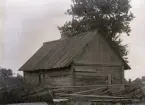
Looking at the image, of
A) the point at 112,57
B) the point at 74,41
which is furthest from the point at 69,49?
the point at 112,57

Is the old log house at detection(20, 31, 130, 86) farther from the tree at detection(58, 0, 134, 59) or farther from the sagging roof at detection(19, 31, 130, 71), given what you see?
the tree at detection(58, 0, 134, 59)

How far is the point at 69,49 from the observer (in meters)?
31.6

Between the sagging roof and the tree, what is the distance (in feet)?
19.8

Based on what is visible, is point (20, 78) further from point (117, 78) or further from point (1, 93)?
point (1, 93)

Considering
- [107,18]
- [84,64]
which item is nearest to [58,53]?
[84,64]

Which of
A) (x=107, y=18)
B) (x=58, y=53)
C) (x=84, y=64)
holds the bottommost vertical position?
(x=84, y=64)

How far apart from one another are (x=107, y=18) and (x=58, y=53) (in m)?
11.7

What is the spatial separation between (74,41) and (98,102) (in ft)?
40.8

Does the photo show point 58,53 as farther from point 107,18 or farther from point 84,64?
point 107,18

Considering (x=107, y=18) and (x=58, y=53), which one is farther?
(x=107, y=18)

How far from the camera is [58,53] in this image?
32938 millimetres

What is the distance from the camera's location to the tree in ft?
137

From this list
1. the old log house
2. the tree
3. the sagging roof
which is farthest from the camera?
the tree

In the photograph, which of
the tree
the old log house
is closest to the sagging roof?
the old log house
